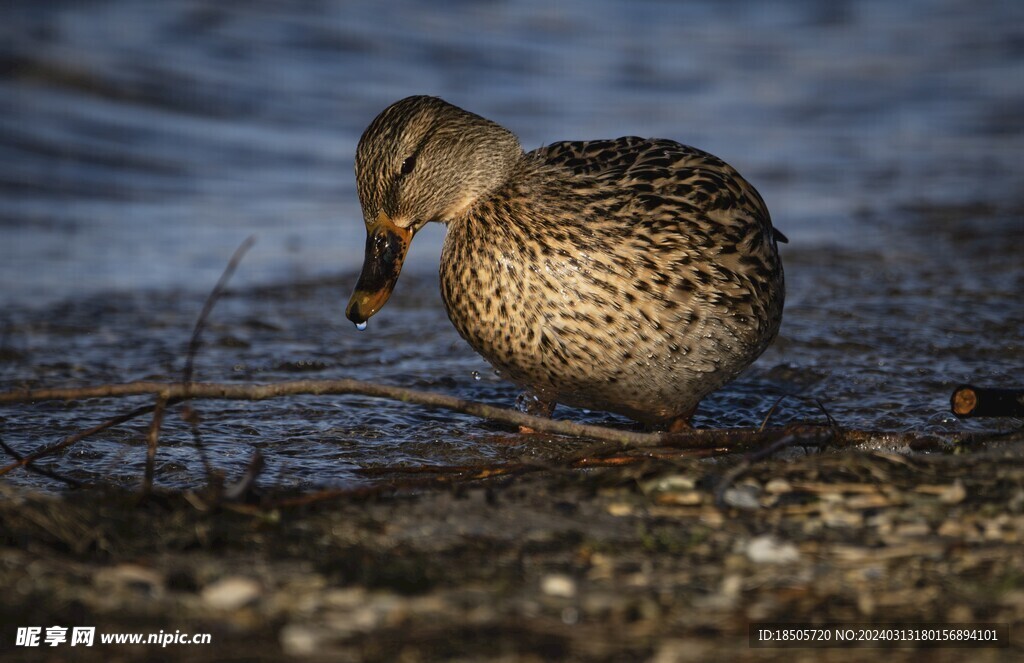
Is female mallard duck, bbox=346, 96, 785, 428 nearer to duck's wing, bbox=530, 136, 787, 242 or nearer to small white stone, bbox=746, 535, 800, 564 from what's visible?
duck's wing, bbox=530, 136, 787, 242

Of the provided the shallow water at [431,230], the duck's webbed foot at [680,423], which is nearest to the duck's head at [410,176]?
the shallow water at [431,230]

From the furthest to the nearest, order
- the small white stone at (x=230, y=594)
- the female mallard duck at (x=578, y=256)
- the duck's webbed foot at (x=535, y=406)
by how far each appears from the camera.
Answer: the duck's webbed foot at (x=535, y=406), the female mallard duck at (x=578, y=256), the small white stone at (x=230, y=594)

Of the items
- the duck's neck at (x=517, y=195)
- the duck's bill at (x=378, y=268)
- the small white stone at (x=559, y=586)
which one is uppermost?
the duck's neck at (x=517, y=195)

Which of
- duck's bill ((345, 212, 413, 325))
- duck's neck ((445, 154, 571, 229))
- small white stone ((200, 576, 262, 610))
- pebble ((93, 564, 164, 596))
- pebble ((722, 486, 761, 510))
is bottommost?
pebble ((93, 564, 164, 596))

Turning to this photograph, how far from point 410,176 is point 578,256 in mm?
756

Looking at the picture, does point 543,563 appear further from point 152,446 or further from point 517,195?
point 517,195

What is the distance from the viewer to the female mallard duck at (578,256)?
4676 millimetres

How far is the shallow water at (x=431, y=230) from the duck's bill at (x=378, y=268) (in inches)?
24.2

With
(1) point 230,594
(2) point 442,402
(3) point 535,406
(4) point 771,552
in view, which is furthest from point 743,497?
(3) point 535,406

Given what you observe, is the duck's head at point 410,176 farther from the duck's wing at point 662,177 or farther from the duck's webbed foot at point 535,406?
the duck's webbed foot at point 535,406

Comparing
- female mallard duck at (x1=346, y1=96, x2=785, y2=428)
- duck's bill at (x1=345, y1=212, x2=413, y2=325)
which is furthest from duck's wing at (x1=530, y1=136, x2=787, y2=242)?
duck's bill at (x1=345, y1=212, x2=413, y2=325)

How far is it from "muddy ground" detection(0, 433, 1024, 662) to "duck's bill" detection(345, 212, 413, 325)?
1.04 meters

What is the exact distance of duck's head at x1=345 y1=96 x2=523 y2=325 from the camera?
4.88 metres

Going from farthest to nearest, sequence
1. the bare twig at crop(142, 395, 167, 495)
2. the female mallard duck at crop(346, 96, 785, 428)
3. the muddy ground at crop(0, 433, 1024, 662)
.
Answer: the female mallard duck at crop(346, 96, 785, 428) < the bare twig at crop(142, 395, 167, 495) < the muddy ground at crop(0, 433, 1024, 662)
